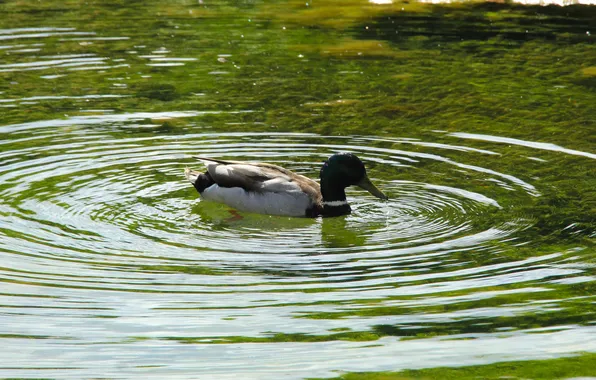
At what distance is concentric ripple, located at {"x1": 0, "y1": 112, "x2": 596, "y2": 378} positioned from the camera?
21.7ft

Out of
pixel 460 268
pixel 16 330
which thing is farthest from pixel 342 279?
pixel 16 330

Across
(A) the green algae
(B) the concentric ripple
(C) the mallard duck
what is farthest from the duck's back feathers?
(A) the green algae

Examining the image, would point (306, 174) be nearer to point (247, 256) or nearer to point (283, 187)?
point (283, 187)

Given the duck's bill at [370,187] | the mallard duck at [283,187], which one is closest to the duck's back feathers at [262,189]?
the mallard duck at [283,187]

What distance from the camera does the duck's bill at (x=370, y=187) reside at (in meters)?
9.95

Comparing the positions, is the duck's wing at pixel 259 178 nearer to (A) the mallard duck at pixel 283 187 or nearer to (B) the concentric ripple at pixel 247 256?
(A) the mallard duck at pixel 283 187

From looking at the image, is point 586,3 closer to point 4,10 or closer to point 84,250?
point 4,10

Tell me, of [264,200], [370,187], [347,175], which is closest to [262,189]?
[264,200]

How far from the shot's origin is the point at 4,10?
1944 centimetres

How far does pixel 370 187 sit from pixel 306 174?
1159 millimetres

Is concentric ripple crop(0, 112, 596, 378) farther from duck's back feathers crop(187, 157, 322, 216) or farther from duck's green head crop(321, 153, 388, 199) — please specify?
duck's green head crop(321, 153, 388, 199)

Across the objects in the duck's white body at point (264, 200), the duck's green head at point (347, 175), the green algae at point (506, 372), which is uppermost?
the duck's green head at point (347, 175)

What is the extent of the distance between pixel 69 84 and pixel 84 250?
633 cm

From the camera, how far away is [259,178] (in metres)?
10.0
